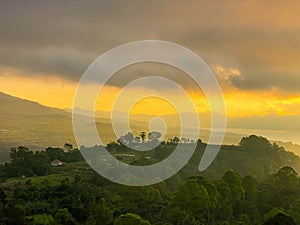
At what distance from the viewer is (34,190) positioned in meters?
77.8

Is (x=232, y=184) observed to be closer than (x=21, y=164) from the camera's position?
Yes

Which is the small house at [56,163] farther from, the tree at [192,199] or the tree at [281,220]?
the tree at [281,220]

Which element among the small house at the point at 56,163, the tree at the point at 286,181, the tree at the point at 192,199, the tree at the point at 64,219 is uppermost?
the tree at the point at 286,181

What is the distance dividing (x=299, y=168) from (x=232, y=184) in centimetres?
10171

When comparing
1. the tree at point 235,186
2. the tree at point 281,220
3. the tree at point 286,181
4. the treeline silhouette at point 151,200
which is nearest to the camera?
the tree at point 281,220

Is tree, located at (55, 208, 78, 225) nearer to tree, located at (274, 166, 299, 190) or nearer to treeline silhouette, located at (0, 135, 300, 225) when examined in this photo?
treeline silhouette, located at (0, 135, 300, 225)

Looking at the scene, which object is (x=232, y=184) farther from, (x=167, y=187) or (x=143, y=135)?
(x=143, y=135)

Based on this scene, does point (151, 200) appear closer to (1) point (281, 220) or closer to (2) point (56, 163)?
(1) point (281, 220)

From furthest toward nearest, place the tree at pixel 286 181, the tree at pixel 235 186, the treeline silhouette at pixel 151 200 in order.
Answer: the tree at pixel 286 181 → the tree at pixel 235 186 → the treeline silhouette at pixel 151 200

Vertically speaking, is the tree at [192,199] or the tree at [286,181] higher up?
the tree at [286,181]

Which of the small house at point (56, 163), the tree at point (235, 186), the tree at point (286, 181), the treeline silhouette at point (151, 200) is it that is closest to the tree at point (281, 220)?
the treeline silhouette at point (151, 200)

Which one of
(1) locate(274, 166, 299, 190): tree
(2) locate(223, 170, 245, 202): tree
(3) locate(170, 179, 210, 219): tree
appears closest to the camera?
(3) locate(170, 179, 210, 219): tree

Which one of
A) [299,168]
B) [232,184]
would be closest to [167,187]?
[232,184]

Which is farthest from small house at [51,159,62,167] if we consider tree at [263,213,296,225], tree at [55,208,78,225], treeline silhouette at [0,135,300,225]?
tree at [263,213,296,225]
